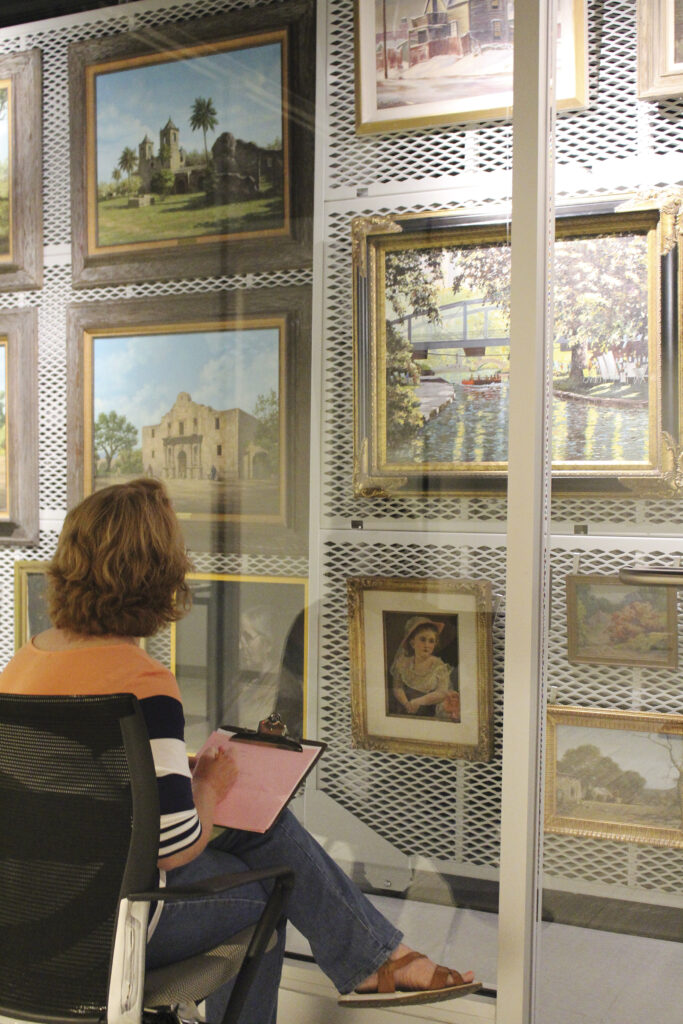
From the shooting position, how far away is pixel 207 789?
6.01ft

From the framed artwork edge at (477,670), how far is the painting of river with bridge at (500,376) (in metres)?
0.24

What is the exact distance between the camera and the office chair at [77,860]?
1438mm

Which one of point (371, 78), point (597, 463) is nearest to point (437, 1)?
point (371, 78)

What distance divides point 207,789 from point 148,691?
33 cm

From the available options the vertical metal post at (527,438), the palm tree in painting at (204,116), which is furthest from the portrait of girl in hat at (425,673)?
the palm tree in painting at (204,116)

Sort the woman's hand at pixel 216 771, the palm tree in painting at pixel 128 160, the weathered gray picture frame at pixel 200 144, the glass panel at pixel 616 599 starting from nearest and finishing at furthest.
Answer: the glass panel at pixel 616 599, the woman's hand at pixel 216 771, the weathered gray picture frame at pixel 200 144, the palm tree in painting at pixel 128 160

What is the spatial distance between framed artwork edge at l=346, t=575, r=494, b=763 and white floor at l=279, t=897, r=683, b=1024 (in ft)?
1.02

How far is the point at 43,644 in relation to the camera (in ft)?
5.52

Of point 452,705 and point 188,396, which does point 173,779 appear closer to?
point 452,705

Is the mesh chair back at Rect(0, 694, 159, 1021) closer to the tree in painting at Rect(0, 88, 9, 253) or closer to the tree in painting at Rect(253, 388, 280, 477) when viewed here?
the tree in painting at Rect(253, 388, 280, 477)

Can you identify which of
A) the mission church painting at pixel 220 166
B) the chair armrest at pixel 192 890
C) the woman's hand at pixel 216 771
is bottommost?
the chair armrest at pixel 192 890

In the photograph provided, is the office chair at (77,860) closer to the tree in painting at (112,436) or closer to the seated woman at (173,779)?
the seated woman at (173,779)

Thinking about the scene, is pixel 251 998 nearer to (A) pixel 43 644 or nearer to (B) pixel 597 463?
(A) pixel 43 644

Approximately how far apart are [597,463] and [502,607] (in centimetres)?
33
